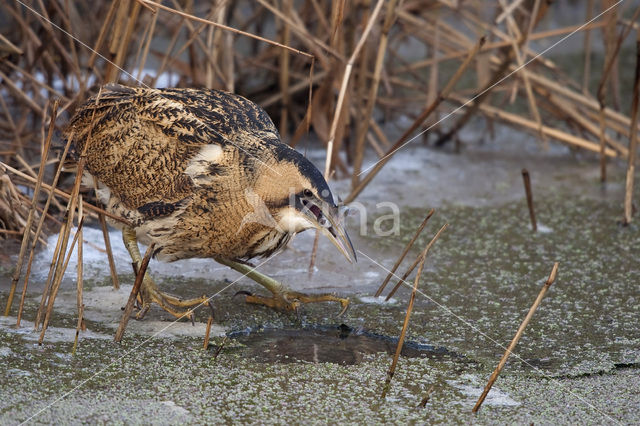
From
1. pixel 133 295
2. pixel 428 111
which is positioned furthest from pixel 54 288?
pixel 428 111

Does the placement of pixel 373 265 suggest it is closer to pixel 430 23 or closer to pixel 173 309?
pixel 173 309

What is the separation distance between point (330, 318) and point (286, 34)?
6.51 ft

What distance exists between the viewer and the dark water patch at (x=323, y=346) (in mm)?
2721

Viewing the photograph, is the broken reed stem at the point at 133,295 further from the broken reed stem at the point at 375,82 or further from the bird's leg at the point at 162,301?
the broken reed stem at the point at 375,82

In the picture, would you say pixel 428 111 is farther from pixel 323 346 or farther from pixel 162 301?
pixel 162 301

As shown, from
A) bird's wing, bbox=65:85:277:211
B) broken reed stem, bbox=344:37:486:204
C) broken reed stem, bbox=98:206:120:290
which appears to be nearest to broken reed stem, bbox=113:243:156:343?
broken reed stem, bbox=98:206:120:290

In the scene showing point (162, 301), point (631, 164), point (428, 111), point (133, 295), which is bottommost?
point (162, 301)

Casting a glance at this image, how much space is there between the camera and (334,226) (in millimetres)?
2898

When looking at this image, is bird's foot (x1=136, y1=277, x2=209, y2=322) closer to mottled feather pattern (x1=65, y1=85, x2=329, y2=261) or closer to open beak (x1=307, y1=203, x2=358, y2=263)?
mottled feather pattern (x1=65, y1=85, x2=329, y2=261)

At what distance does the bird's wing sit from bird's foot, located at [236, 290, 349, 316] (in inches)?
19.5

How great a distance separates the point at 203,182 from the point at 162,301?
0.47 m

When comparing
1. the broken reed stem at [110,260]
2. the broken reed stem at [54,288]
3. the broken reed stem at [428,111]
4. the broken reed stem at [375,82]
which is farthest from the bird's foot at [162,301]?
the broken reed stem at [375,82]

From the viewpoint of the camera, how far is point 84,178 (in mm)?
3559

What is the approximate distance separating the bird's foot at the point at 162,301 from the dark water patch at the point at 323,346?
0.71 feet
